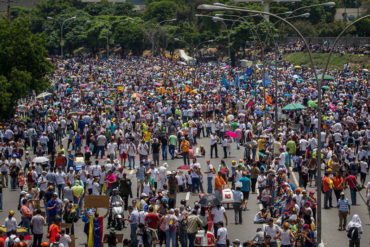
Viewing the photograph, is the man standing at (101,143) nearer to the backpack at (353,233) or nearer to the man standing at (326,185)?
the man standing at (326,185)

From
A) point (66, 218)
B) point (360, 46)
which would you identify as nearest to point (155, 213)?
point (66, 218)

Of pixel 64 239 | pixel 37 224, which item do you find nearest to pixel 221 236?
pixel 64 239

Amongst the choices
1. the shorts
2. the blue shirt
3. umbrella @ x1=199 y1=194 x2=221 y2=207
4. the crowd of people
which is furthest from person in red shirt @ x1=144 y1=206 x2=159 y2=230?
the shorts

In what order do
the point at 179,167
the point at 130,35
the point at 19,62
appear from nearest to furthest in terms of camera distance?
1. the point at 179,167
2. the point at 19,62
3. the point at 130,35

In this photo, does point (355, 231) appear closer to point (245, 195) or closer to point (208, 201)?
point (208, 201)

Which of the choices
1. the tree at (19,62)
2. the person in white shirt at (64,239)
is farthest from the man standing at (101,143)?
the person in white shirt at (64,239)

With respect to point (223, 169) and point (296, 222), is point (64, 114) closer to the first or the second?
point (223, 169)
